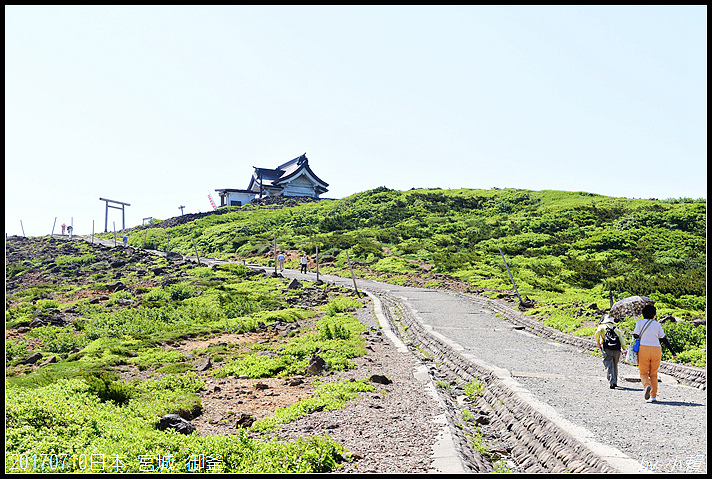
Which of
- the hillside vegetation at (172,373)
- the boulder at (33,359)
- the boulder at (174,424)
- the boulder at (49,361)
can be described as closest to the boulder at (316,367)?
the hillside vegetation at (172,373)

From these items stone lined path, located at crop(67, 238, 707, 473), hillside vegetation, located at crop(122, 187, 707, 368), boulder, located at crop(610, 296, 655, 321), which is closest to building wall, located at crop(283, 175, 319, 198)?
hillside vegetation, located at crop(122, 187, 707, 368)

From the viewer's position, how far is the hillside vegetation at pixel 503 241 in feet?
72.7

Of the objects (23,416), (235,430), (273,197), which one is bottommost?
(235,430)

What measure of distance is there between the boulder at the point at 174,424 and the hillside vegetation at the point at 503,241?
1136 centimetres

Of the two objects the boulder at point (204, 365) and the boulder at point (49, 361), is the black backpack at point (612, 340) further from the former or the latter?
the boulder at point (49, 361)

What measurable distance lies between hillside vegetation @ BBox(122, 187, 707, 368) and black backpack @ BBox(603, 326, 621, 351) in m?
5.12

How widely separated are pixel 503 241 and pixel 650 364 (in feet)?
104

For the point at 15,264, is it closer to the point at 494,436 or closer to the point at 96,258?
the point at 96,258

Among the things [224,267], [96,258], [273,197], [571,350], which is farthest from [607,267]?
[273,197]

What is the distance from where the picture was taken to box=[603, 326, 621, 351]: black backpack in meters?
8.45

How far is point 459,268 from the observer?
3103 centimetres

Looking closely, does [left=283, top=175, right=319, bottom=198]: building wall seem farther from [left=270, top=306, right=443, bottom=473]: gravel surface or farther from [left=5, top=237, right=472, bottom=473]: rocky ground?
[left=270, top=306, right=443, bottom=473]: gravel surface

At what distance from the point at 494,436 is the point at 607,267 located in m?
24.6

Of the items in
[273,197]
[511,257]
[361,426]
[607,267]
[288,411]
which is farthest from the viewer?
[273,197]
